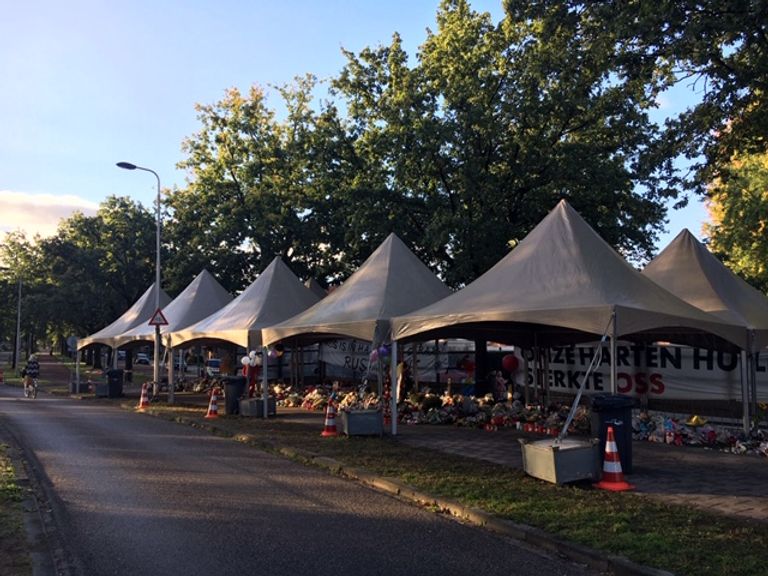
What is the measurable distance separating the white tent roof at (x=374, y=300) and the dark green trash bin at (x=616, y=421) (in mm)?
5579

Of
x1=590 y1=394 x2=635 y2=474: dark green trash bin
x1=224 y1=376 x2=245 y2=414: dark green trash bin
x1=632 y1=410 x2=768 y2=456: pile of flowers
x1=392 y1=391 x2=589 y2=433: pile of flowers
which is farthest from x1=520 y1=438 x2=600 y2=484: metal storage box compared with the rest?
x1=224 y1=376 x2=245 y2=414: dark green trash bin

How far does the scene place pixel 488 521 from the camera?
7000mm

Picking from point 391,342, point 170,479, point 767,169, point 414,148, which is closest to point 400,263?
point 391,342

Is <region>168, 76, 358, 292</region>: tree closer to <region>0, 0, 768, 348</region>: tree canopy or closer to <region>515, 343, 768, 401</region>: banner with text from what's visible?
<region>0, 0, 768, 348</region>: tree canopy

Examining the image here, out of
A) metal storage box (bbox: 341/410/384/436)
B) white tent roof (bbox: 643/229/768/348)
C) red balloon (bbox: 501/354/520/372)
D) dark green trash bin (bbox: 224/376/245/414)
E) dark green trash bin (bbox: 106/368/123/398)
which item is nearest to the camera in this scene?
metal storage box (bbox: 341/410/384/436)

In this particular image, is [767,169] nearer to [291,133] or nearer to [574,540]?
[291,133]

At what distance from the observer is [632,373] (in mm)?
17219

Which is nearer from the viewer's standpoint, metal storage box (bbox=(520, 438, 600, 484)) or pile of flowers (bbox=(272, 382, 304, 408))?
metal storage box (bbox=(520, 438, 600, 484))

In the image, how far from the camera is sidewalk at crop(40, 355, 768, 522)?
25.2 feet

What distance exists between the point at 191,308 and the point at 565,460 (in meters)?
19.9

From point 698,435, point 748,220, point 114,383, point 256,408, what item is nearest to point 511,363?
point 256,408

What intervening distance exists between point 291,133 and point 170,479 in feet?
83.1

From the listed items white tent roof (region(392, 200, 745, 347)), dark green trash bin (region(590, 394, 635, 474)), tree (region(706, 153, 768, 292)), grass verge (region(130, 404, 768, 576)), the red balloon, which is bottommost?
grass verge (region(130, 404, 768, 576))

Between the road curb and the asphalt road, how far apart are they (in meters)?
0.16
